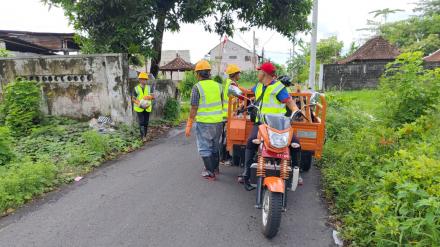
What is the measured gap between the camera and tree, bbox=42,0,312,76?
9305 mm

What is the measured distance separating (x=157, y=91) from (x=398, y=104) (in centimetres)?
721

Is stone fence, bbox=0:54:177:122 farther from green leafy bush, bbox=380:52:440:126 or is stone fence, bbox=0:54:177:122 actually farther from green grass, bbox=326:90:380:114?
green leafy bush, bbox=380:52:440:126

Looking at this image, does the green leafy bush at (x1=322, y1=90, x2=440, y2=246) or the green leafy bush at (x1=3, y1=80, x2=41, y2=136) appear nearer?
the green leafy bush at (x1=322, y1=90, x2=440, y2=246)

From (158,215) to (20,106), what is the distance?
5.85 m

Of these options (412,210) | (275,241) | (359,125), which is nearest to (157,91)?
(359,125)

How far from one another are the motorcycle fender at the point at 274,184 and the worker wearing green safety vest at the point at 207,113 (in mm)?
1839

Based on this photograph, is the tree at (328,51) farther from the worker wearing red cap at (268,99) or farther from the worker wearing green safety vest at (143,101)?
the worker wearing red cap at (268,99)

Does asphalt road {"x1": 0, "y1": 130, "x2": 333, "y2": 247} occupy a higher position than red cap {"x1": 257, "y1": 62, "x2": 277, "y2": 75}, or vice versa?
red cap {"x1": 257, "y1": 62, "x2": 277, "y2": 75}

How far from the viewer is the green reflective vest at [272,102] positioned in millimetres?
4227

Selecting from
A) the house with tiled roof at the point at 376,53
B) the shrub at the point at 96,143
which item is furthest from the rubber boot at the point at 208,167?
the house with tiled roof at the point at 376,53

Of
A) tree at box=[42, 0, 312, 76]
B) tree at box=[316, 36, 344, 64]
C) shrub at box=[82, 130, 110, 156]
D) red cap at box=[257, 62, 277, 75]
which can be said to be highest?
tree at box=[316, 36, 344, 64]

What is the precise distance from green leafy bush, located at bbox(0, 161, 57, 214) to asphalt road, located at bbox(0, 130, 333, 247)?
187 mm

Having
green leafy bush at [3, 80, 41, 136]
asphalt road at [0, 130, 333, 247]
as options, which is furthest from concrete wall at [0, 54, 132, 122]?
asphalt road at [0, 130, 333, 247]

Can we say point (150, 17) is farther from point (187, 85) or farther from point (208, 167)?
point (187, 85)
